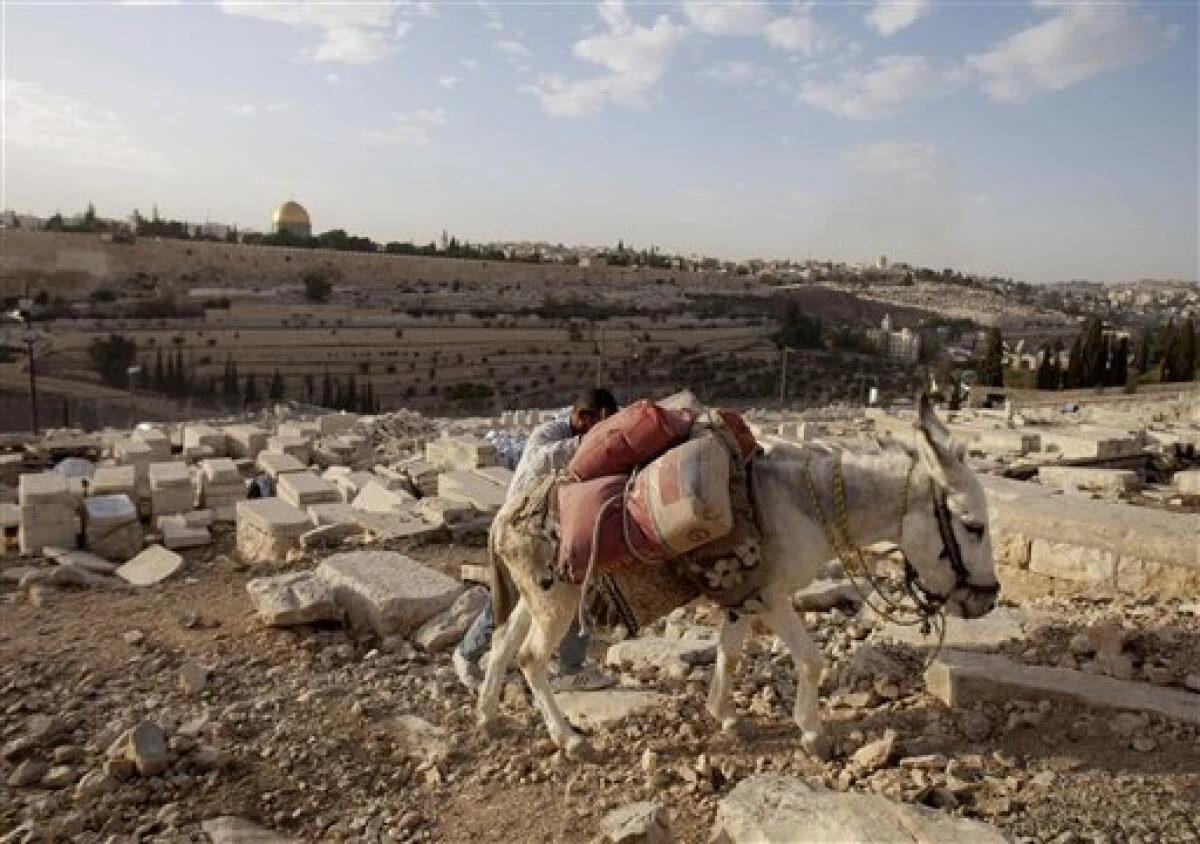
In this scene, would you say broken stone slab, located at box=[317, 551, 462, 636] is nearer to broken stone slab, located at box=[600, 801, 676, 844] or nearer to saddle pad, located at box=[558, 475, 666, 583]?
saddle pad, located at box=[558, 475, 666, 583]

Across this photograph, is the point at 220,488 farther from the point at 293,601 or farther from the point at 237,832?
the point at 237,832

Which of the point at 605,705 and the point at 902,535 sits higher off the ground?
the point at 902,535

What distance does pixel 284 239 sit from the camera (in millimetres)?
79500

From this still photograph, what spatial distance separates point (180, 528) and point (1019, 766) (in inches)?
275

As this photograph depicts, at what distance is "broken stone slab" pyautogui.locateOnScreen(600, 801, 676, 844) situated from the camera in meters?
3.19

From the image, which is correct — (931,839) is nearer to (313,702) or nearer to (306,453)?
(313,702)

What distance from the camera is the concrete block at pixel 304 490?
867 centimetres

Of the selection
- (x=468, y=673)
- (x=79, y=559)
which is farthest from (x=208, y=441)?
(x=468, y=673)

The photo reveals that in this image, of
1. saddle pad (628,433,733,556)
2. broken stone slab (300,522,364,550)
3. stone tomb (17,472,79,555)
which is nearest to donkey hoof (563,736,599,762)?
saddle pad (628,433,733,556)

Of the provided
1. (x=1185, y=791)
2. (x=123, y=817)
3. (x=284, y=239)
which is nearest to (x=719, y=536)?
(x=1185, y=791)

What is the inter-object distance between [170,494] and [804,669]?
7284mm

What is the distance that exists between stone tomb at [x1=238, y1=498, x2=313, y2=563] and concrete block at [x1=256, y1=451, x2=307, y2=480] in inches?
82.4

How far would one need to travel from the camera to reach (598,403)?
181 inches

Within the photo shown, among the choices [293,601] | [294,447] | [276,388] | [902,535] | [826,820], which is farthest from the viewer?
[276,388]
